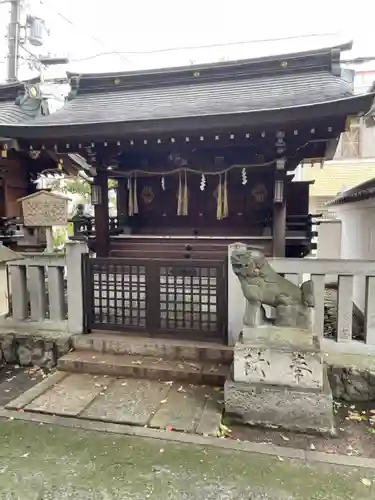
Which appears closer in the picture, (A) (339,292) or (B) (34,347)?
(A) (339,292)

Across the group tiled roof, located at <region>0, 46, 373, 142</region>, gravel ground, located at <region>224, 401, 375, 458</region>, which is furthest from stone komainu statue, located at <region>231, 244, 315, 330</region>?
tiled roof, located at <region>0, 46, 373, 142</region>

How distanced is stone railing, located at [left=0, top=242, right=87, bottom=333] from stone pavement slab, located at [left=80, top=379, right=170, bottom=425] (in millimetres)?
1289

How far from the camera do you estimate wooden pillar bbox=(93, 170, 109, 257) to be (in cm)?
666

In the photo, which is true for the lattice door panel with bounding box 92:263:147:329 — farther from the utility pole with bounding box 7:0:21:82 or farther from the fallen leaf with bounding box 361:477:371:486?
the utility pole with bounding box 7:0:21:82

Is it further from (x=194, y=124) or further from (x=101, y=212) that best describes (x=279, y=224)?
(x=101, y=212)

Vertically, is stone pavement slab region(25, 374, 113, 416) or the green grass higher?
stone pavement slab region(25, 374, 113, 416)

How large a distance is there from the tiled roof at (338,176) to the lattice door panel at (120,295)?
12686mm

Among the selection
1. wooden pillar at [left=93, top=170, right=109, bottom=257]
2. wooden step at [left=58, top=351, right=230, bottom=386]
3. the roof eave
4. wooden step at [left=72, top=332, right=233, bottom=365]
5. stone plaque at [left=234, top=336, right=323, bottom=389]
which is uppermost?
the roof eave

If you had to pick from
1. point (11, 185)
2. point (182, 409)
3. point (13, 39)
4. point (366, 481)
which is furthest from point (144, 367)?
point (13, 39)

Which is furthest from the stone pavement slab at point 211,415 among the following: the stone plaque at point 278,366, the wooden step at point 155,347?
the wooden step at point 155,347

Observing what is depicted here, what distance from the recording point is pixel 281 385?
138 inches

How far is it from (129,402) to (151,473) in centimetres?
112

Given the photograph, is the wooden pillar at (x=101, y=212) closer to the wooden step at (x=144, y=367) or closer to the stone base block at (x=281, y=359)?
the wooden step at (x=144, y=367)

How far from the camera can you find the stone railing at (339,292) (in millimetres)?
4195
